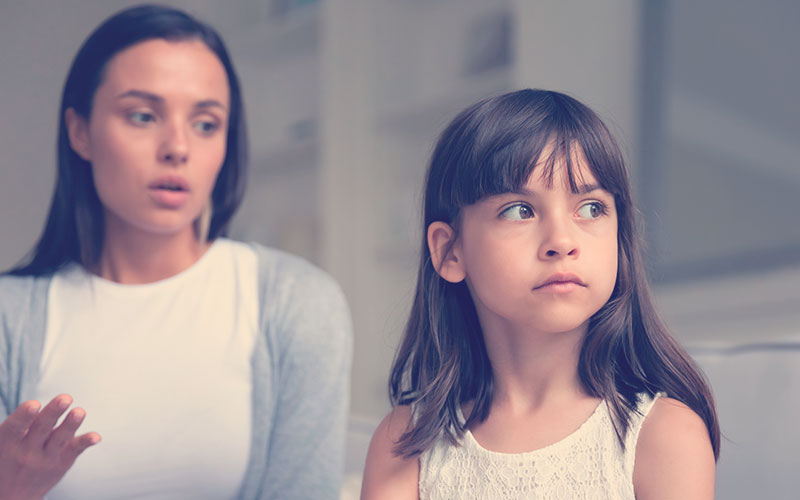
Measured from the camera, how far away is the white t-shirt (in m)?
1.26

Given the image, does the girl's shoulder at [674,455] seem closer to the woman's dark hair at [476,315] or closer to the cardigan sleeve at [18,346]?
the woman's dark hair at [476,315]

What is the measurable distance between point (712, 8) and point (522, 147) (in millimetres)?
1477

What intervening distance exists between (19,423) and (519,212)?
23.9 inches

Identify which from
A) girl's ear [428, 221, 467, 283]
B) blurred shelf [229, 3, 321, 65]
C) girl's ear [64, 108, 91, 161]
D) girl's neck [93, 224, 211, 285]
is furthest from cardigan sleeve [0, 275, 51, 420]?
blurred shelf [229, 3, 321, 65]

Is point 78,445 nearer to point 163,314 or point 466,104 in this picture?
point 163,314

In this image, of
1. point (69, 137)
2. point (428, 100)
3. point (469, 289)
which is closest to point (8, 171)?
point (428, 100)

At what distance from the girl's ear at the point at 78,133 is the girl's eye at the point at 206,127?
0.18 meters

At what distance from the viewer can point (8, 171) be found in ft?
11.3

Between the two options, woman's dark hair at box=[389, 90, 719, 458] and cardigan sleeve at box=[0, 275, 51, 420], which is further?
cardigan sleeve at box=[0, 275, 51, 420]

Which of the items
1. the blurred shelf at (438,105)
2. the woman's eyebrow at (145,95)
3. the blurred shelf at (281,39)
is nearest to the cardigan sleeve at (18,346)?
the woman's eyebrow at (145,95)

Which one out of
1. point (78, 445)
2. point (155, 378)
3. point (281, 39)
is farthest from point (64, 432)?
point (281, 39)

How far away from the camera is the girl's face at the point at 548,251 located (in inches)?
32.0

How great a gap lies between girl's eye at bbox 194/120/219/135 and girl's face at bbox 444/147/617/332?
0.60 metres

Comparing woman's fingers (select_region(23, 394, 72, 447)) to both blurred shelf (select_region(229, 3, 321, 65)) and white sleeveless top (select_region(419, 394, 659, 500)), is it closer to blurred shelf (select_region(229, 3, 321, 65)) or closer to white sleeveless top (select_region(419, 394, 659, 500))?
white sleeveless top (select_region(419, 394, 659, 500))
